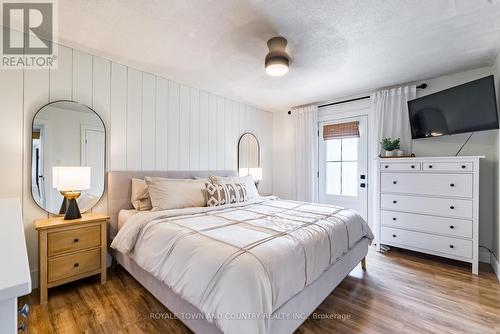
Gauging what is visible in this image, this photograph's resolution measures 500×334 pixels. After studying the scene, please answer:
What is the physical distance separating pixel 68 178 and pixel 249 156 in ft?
9.38

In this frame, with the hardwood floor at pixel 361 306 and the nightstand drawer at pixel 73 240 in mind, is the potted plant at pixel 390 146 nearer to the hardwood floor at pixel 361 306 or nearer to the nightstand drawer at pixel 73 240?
the hardwood floor at pixel 361 306

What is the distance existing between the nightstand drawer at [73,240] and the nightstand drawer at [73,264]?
6 cm

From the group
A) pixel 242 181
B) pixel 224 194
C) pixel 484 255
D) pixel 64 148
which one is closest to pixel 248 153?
pixel 242 181

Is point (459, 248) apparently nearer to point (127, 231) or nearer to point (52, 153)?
point (127, 231)

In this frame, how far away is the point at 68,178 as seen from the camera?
82.7 inches

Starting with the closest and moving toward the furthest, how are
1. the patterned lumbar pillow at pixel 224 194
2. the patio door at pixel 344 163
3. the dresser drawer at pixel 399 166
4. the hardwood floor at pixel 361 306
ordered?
the hardwood floor at pixel 361 306
the patterned lumbar pillow at pixel 224 194
the dresser drawer at pixel 399 166
the patio door at pixel 344 163

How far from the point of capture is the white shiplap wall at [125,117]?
2.09 m

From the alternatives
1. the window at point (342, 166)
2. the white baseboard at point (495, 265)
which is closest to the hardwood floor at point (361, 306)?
the white baseboard at point (495, 265)

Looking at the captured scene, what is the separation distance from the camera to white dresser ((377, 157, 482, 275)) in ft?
8.43

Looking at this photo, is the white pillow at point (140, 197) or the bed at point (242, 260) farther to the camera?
the white pillow at point (140, 197)

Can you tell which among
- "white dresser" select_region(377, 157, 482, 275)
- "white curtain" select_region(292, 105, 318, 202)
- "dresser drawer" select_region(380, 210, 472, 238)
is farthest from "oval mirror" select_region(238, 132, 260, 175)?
"dresser drawer" select_region(380, 210, 472, 238)

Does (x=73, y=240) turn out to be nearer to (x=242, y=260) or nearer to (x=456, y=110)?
(x=242, y=260)

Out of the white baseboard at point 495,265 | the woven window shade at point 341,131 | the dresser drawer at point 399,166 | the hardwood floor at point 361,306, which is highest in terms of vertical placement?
the woven window shade at point 341,131

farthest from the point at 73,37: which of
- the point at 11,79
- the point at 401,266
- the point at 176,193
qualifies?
the point at 401,266
